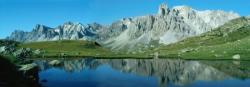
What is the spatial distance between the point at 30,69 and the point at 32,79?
5.21 feet

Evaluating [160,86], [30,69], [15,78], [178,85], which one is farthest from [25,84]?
[178,85]

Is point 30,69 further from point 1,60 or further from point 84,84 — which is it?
point 84,84

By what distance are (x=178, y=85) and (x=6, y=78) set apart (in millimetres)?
44570

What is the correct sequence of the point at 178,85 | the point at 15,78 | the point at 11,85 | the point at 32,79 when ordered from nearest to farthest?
the point at 11,85 → the point at 15,78 → the point at 32,79 → the point at 178,85

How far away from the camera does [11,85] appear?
176ft

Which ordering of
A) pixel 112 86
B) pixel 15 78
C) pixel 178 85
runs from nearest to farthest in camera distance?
pixel 15 78
pixel 112 86
pixel 178 85

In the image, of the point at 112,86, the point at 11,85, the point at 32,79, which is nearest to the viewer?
the point at 11,85

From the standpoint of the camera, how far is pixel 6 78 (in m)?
55.1

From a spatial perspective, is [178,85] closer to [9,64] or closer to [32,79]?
[32,79]

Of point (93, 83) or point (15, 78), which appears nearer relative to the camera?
point (15, 78)

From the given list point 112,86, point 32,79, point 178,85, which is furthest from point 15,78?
point 178,85

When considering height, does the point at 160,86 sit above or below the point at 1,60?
below

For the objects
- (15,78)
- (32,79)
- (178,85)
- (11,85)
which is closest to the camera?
(11,85)

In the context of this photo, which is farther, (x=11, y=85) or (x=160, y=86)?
(x=160, y=86)
